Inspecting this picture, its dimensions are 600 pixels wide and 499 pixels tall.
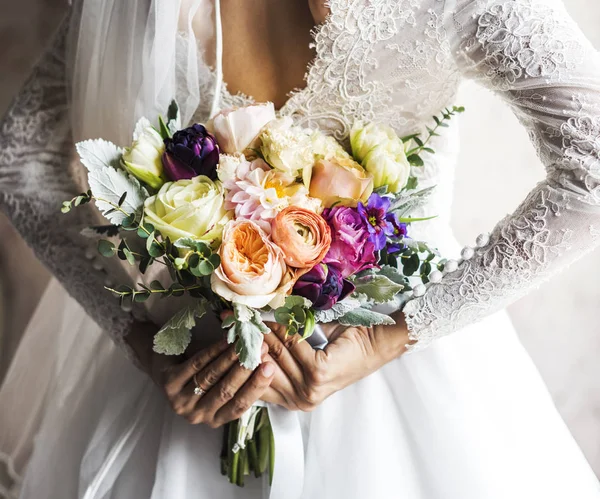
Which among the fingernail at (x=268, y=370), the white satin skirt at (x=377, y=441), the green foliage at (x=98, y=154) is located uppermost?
the green foliage at (x=98, y=154)

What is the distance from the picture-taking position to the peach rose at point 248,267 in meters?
0.59

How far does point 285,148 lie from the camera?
0.64m

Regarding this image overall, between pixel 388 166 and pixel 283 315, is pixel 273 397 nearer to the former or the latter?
pixel 283 315

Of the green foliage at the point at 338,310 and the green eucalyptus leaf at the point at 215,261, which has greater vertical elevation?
the green eucalyptus leaf at the point at 215,261

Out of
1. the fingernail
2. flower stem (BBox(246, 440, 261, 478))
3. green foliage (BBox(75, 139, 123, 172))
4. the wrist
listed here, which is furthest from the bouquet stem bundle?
green foliage (BBox(75, 139, 123, 172))

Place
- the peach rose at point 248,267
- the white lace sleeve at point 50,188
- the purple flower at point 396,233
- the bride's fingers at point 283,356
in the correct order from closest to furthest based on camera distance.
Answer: the peach rose at point 248,267, the purple flower at point 396,233, the bride's fingers at point 283,356, the white lace sleeve at point 50,188

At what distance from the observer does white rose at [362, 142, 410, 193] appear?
2.36 feet

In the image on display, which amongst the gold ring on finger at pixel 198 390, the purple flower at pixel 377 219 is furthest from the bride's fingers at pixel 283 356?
the purple flower at pixel 377 219

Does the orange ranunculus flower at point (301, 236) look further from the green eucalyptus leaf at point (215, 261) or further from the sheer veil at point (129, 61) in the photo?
the sheer veil at point (129, 61)

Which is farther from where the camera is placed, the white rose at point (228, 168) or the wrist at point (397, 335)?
the wrist at point (397, 335)

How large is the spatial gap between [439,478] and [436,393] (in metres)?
Result: 0.13

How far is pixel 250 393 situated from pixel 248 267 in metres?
0.25

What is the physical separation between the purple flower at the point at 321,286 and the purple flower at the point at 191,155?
174 mm

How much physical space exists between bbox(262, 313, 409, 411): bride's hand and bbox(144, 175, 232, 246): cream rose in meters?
0.22
